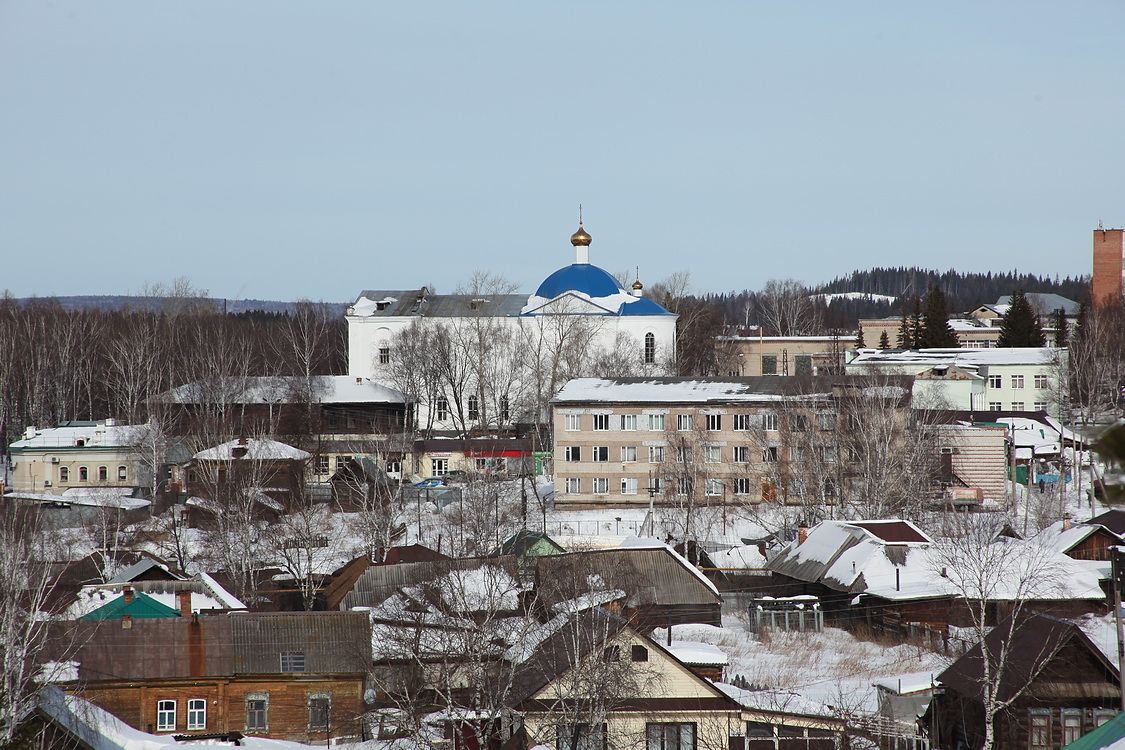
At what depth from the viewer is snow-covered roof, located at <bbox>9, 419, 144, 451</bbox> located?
4131 cm

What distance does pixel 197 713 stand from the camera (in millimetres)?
19438

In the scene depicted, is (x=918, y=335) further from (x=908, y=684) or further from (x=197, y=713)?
(x=197, y=713)

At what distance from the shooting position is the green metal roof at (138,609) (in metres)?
21.0

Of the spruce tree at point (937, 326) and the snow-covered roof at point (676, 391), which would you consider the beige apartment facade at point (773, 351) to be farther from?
the snow-covered roof at point (676, 391)

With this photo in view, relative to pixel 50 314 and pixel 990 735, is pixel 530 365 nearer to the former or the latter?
pixel 50 314

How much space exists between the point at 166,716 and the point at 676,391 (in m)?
21.9

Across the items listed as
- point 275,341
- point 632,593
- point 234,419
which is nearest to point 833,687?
point 632,593

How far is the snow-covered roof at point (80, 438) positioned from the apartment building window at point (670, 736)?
2823 cm

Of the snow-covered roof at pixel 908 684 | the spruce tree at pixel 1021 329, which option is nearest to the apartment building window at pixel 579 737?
the snow-covered roof at pixel 908 684

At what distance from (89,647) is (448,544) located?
13.0 metres

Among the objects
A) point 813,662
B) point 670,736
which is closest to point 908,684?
point 670,736

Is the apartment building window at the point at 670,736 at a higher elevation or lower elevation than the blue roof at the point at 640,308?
lower

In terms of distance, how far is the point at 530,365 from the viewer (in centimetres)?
5162

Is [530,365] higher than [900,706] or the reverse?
higher
